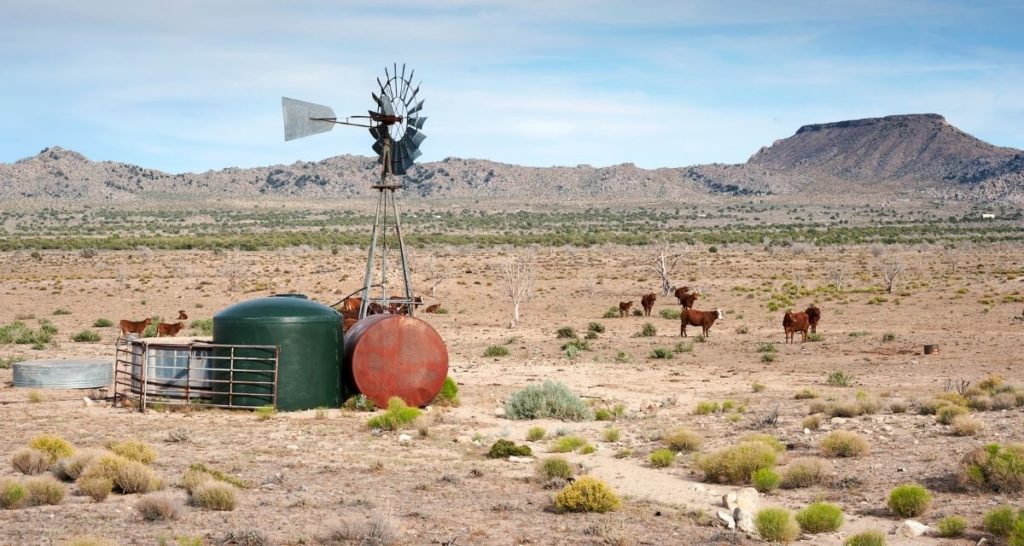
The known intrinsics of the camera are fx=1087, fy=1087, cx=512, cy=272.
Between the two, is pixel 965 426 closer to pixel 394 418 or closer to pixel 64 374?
pixel 394 418

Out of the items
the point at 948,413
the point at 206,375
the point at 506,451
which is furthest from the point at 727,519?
the point at 206,375

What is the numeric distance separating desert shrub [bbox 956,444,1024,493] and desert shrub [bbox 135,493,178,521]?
946 centimetres

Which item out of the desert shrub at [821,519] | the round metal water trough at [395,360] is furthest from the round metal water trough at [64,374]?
the desert shrub at [821,519]

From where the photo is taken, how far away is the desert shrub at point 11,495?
41.5ft

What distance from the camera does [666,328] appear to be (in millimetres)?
36812

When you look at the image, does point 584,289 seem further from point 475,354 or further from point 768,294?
point 475,354

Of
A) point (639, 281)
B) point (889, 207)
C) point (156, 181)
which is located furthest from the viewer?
point (156, 181)

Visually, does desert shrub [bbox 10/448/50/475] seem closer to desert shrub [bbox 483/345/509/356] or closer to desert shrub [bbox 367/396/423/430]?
desert shrub [bbox 367/396/423/430]

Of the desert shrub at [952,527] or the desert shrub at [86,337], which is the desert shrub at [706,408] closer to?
the desert shrub at [952,527]

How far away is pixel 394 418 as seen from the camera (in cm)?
1852

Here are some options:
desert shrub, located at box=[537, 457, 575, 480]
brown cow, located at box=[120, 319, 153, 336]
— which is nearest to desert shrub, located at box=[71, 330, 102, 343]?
brown cow, located at box=[120, 319, 153, 336]

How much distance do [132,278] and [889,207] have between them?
4948 inches

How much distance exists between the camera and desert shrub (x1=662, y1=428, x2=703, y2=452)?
1672cm

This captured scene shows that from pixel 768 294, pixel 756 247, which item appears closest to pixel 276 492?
pixel 768 294
